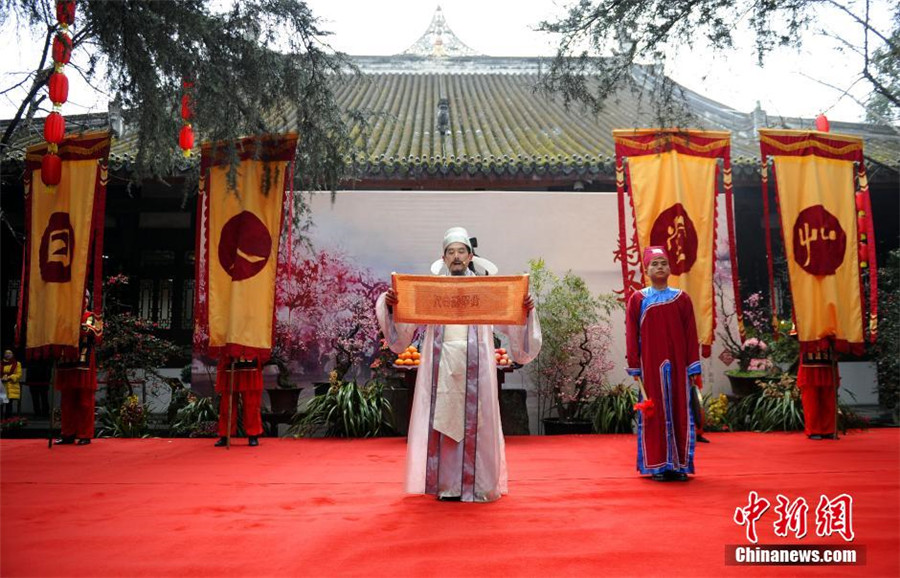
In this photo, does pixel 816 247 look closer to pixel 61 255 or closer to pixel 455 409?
pixel 455 409

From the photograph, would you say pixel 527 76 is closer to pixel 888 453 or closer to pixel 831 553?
pixel 888 453

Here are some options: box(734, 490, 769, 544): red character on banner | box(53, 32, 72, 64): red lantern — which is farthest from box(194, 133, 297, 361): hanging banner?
box(734, 490, 769, 544): red character on banner

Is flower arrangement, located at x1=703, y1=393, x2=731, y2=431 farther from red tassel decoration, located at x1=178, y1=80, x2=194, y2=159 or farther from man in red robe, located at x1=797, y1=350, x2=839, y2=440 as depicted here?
red tassel decoration, located at x1=178, y1=80, x2=194, y2=159

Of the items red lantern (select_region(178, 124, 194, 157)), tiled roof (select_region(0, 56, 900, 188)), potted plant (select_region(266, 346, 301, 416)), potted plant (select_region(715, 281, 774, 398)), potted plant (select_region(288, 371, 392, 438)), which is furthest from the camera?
tiled roof (select_region(0, 56, 900, 188))

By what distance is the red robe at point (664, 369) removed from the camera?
14.0 ft

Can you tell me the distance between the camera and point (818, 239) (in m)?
6.30

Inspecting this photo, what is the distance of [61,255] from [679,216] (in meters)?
5.31

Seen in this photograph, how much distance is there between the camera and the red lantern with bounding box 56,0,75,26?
363cm

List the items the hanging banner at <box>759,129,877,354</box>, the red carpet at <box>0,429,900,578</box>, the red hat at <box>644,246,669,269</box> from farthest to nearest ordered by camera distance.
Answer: the hanging banner at <box>759,129,877,354</box> < the red hat at <box>644,246,669,269</box> < the red carpet at <box>0,429,900,578</box>

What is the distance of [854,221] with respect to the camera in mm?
6363

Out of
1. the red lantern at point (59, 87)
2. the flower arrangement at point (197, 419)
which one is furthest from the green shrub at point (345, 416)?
the red lantern at point (59, 87)

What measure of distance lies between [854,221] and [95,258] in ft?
21.6

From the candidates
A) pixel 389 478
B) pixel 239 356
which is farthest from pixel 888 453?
pixel 239 356

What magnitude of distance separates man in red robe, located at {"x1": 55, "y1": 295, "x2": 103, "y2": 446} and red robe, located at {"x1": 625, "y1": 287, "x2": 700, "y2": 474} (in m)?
4.56
